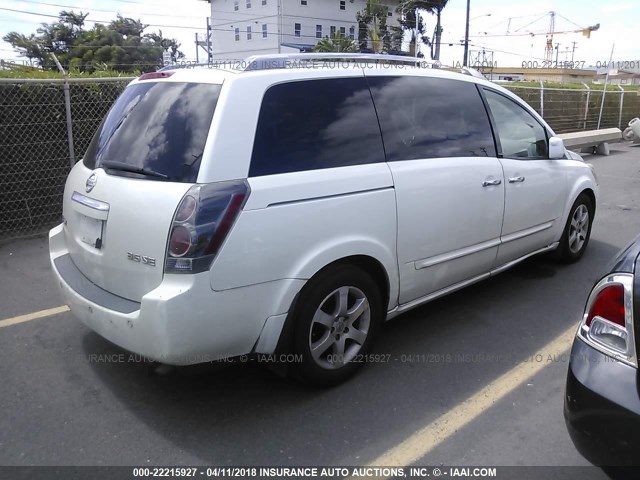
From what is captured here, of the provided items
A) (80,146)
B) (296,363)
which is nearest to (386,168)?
(296,363)

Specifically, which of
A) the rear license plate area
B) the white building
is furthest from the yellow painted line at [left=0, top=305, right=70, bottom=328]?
the white building

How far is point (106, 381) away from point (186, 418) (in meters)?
0.69

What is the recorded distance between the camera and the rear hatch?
103 inches

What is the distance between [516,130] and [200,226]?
3.08 metres

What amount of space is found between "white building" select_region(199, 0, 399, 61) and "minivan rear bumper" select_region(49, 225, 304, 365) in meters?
50.5

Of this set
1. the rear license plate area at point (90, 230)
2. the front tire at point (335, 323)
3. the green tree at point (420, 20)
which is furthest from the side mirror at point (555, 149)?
the green tree at point (420, 20)

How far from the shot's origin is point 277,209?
8.78ft

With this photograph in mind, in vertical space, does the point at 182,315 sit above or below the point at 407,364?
above

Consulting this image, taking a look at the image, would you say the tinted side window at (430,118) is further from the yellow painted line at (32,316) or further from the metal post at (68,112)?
the metal post at (68,112)

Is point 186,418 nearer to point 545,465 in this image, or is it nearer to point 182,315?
point 182,315

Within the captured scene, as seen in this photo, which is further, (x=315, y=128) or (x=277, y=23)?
(x=277, y=23)

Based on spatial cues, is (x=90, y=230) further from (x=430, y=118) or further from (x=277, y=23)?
(x=277, y=23)

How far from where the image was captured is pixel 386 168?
3217 millimetres

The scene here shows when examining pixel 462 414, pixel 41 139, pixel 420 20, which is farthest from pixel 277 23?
pixel 462 414
